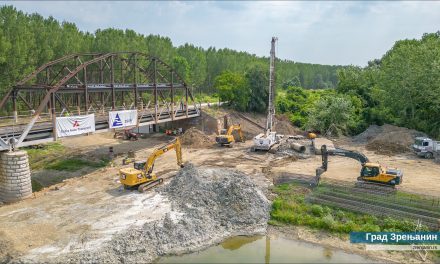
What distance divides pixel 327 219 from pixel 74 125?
2229cm

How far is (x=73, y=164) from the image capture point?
121 feet

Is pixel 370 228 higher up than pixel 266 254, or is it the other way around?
pixel 370 228

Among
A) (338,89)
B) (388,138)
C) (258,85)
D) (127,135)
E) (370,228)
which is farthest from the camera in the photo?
(338,89)

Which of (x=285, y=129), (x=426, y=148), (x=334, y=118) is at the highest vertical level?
(x=334, y=118)

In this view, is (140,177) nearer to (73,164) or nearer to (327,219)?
(73,164)

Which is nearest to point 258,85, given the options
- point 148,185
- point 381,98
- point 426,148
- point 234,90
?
point 234,90

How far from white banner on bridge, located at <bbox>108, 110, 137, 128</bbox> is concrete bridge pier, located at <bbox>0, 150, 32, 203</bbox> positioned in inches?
420

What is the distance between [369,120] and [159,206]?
42427 millimetres

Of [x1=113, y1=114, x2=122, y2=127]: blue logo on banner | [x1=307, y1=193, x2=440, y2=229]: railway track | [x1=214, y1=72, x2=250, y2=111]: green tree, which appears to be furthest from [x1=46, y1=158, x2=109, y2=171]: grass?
[x1=214, y1=72, x2=250, y2=111]: green tree

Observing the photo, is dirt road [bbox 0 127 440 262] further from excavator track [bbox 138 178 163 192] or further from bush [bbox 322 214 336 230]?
bush [bbox 322 214 336 230]

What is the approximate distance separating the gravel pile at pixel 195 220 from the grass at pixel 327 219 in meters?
1.07

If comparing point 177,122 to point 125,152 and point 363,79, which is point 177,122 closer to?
point 125,152

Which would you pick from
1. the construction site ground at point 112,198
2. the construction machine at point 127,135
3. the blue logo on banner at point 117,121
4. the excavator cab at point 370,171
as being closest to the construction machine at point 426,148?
the construction site ground at point 112,198

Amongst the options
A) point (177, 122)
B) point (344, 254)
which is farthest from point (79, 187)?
point (177, 122)
